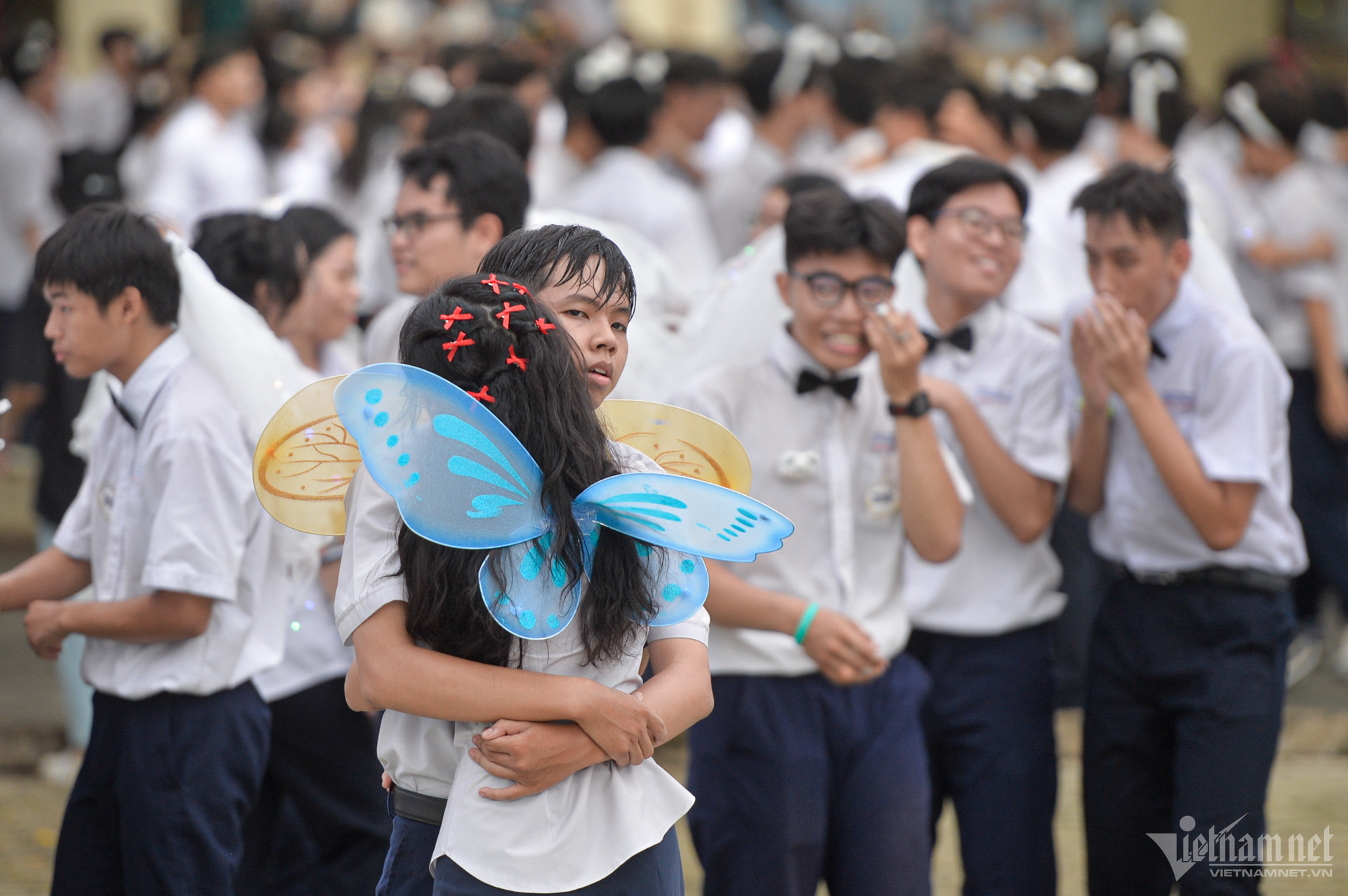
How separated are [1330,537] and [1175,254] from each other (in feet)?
10.3

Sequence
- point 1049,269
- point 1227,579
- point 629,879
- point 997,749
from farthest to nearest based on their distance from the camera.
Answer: point 1049,269
point 997,749
point 1227,579
point 629,879

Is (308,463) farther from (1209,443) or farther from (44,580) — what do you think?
(1209,443)

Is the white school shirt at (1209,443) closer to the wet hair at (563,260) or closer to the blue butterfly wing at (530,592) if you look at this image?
the wet hair at (563,260)

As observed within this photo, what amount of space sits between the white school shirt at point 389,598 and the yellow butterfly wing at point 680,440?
0.14 metres

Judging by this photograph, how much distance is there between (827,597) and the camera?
302 centimetres

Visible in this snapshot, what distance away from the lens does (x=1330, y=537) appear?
5809mm

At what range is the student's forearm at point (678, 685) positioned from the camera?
199cm

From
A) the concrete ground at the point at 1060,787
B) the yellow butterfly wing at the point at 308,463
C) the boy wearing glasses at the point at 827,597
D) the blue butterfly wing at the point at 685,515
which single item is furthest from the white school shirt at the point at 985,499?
the yellow butterfly wing at the point at 308,463

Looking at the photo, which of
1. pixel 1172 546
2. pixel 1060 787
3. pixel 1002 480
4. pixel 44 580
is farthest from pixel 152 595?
pixel 1060 787

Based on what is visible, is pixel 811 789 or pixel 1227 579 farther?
pixel 1227 579

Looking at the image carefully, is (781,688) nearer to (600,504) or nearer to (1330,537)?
(600,504)

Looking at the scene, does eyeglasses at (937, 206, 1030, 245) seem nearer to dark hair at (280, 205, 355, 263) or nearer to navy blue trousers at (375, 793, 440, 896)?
dark hair at (280, 205, 355, 263)

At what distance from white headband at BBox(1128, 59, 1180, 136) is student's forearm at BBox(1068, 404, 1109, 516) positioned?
9.54 feet

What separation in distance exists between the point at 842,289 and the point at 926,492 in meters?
0.47
